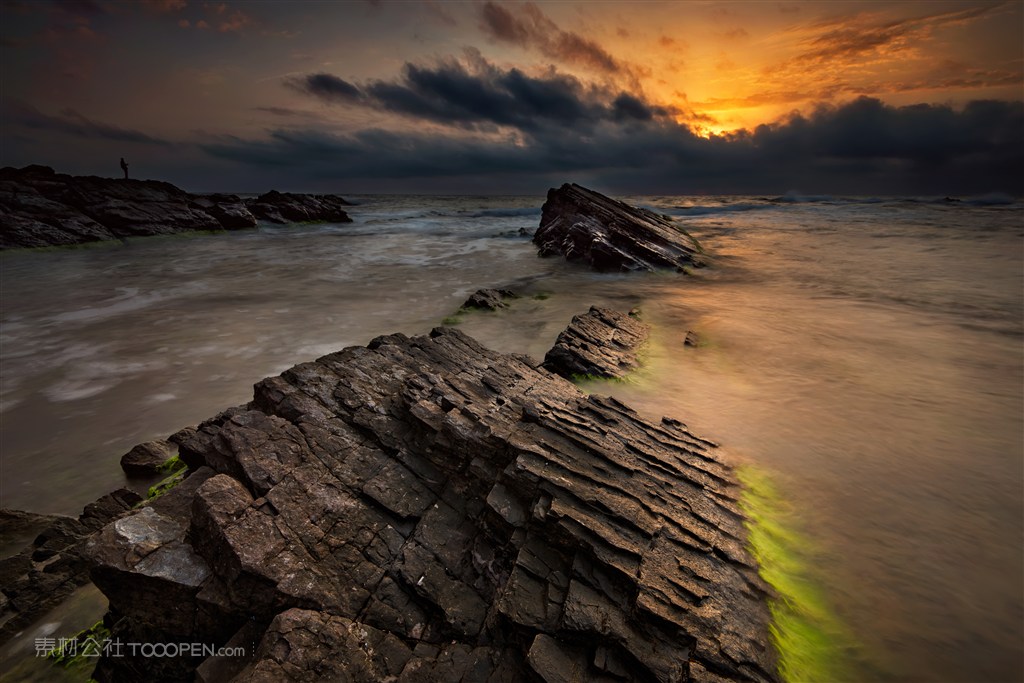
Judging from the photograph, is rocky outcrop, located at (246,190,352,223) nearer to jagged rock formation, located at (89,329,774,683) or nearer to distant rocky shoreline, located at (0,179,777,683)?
distant rocky shoreline, located at (0,179,777,683)

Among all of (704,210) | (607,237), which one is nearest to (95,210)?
(607,237)

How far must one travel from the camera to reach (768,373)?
9.29 meters

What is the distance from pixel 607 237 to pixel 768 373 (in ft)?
48.8

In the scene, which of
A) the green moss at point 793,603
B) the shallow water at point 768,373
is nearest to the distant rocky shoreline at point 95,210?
the shallow water at point 768,373

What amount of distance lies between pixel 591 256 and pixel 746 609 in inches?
761

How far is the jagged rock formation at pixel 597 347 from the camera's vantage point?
347 inches

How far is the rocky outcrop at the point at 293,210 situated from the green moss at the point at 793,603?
54.0 meters

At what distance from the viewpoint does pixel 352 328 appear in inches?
538

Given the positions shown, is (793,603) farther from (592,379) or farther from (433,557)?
Answer: (592,379)

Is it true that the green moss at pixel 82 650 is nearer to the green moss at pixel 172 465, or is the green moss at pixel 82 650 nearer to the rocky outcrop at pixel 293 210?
the green moss at pixel 172 465

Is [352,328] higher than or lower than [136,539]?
lower

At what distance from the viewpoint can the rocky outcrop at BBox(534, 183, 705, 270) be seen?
21188 millimetres

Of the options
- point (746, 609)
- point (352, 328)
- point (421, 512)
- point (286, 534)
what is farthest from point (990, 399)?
point (352, 328)

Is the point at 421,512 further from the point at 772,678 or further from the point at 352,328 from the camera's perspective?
the point at 352,328
